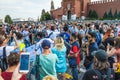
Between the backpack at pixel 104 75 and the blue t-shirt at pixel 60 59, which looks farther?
the blue t-shirt at pixel 60 59

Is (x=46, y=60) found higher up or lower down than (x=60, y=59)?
higher up

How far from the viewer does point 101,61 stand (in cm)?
495

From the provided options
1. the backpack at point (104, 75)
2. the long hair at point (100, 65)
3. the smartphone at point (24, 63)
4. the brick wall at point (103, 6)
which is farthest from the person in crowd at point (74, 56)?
the brick wall at point (103, 6)

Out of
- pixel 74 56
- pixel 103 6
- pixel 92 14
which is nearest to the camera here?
pixel 74 56

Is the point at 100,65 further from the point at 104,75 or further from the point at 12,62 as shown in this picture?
the point at 12,62

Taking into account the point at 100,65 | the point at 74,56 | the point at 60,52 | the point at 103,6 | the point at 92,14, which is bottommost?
the point at 92,14

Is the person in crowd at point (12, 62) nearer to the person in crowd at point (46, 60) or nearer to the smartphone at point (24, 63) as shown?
the smartphone at point (24, 63)

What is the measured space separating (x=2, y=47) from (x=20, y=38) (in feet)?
6.18

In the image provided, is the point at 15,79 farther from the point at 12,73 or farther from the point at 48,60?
the point at 48,60

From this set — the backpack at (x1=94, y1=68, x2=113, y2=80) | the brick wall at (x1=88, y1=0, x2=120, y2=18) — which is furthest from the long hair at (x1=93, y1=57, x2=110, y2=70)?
the brick wall at (x1=88, y1=0, x2=120, y2=18)

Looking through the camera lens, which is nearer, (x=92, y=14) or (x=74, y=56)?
(x=74, y=56)

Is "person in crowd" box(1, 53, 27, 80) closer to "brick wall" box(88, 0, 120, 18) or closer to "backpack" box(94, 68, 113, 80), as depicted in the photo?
"backpack" box(94, 68, 113, 80)

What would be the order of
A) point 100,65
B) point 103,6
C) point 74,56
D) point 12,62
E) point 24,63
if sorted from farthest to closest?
point 103,6
point 74,56
point 100,65
point 12,62
point 24,63

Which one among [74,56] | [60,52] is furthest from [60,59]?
[74,56]
